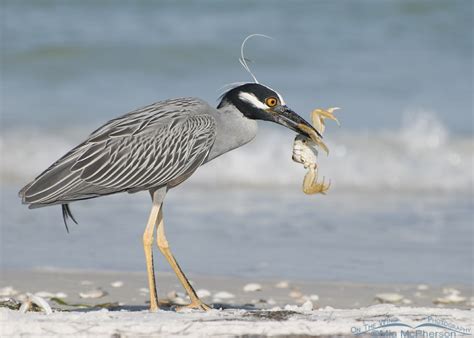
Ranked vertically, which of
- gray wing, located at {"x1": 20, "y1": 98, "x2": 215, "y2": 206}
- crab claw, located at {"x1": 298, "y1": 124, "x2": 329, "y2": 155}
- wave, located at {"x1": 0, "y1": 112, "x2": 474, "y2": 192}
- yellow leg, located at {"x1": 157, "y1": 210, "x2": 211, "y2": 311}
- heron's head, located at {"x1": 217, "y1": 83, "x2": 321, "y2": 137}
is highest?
wave, located at {"x1": 0, "y1": 112, "x2": 474, "y2": 192}

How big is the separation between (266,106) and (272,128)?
25.1 feet

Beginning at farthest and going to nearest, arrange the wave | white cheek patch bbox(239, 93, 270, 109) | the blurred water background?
the wave, the blurred water background, white cheek patch bbox(239, 93, 270, 109)

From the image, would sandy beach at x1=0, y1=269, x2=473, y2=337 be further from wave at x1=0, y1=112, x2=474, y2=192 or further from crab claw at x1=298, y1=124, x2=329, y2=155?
wave at x1=0, y1=112, x2=474, y2=192

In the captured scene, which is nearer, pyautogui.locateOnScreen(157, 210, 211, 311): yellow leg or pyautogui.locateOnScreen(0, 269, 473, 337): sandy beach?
pyautogui.locateOnScreen(0, 269, 473, 337): sandy beach

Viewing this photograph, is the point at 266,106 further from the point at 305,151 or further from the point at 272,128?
the point at 272,128

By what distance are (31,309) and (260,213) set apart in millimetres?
5410

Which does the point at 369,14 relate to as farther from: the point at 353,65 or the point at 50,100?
the point at 50,100

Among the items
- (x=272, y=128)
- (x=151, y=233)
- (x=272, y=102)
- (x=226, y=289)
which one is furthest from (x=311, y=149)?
(x=272, y=128)

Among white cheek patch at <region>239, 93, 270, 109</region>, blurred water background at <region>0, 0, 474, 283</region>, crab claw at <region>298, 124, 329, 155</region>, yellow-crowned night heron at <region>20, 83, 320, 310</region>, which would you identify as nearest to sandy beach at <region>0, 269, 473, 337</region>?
blurred water background at <region>0, 0, 474, 283</region>

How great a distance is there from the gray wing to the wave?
592cm

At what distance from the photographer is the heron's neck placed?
7160 mm

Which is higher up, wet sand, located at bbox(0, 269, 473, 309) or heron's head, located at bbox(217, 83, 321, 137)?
heron's head, located at bbox(217, 83, 321, 137)

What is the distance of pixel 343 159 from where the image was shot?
45.0 feet

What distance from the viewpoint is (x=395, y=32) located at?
20703mm
